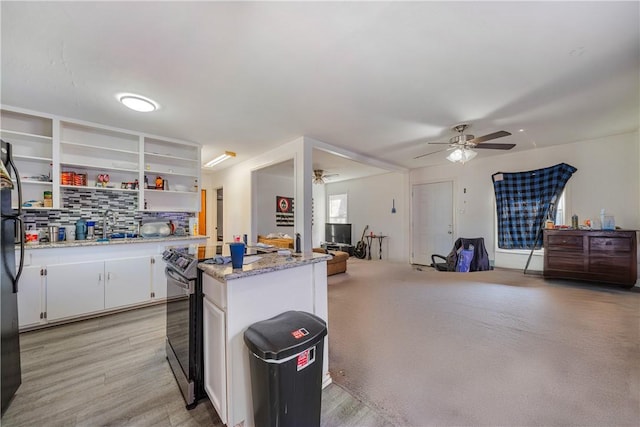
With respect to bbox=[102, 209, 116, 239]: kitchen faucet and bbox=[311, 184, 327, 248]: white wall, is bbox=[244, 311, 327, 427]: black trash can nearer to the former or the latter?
bbox=[102, 209, 116, 239]: kitchen faucet

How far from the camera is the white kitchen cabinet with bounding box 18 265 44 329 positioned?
2.57 meters

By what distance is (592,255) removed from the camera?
389 centimetres

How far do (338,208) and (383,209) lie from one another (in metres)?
1.74

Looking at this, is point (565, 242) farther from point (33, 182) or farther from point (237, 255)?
point (33, 182)

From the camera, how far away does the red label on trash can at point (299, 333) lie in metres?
1.23

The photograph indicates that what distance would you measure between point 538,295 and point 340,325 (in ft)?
9.88

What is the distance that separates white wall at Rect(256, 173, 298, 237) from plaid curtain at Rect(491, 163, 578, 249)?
15.9 ft

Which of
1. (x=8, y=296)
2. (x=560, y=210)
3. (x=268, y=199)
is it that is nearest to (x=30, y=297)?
(x=8, y=296)

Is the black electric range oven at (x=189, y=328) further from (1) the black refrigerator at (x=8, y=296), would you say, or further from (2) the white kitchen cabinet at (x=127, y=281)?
(2) the white kitchen cabinet at (x=127, y=281)

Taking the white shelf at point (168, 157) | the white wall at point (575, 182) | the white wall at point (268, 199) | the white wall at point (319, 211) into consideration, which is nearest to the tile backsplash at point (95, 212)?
the white shelf at point (168, 157)

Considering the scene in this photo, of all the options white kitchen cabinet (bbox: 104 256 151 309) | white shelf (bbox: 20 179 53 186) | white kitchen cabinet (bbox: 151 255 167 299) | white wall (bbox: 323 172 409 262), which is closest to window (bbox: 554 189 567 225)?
white wall (bbox: 323 172 409 262)

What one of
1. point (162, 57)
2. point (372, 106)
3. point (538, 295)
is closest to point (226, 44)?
point (162, 57)

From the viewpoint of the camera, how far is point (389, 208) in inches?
272

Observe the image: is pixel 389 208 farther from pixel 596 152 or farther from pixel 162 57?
pixel 162 57
